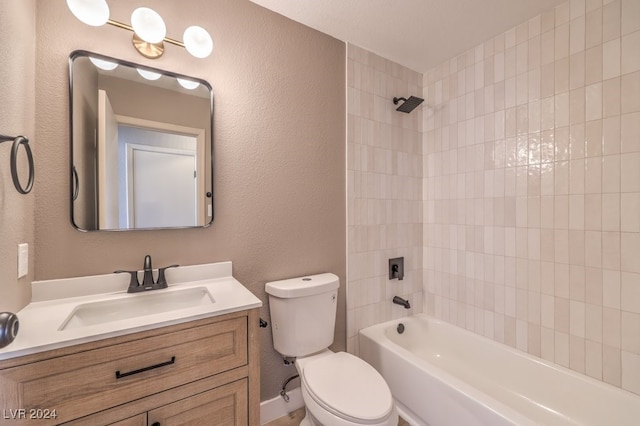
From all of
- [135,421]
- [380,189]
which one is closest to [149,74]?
[135,421]

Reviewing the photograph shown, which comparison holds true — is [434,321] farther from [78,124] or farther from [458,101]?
[78,124]

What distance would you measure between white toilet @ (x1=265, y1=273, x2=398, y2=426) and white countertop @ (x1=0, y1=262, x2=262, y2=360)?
1.14 ft

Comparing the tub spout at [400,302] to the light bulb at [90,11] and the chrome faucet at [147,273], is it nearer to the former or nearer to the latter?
the chrome faucet at [147,273]

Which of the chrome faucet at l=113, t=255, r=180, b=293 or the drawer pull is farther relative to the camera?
the chrome faucet at l=113, t=255, r=180, b=293

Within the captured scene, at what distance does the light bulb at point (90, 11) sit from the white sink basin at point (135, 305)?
3.79 feet

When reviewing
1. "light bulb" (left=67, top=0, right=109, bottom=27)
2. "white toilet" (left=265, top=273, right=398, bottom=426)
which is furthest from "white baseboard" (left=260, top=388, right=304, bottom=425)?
"light bulb" (left=67, top=0, right=109, bottom=27)

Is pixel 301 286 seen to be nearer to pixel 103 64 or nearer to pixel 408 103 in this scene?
pixel 103 64

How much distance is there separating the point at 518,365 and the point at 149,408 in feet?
6.53

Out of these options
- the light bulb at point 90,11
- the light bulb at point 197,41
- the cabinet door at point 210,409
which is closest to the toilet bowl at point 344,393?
the cabinet door at point 210,409

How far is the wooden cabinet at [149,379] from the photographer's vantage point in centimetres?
76

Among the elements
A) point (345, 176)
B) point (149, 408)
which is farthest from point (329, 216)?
point (149, 408)

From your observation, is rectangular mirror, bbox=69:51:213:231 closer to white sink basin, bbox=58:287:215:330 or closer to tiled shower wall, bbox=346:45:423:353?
white sink basin, bbox=58:287:215:330

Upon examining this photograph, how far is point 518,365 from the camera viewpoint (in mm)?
1686

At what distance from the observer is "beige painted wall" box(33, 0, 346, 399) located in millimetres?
1137
